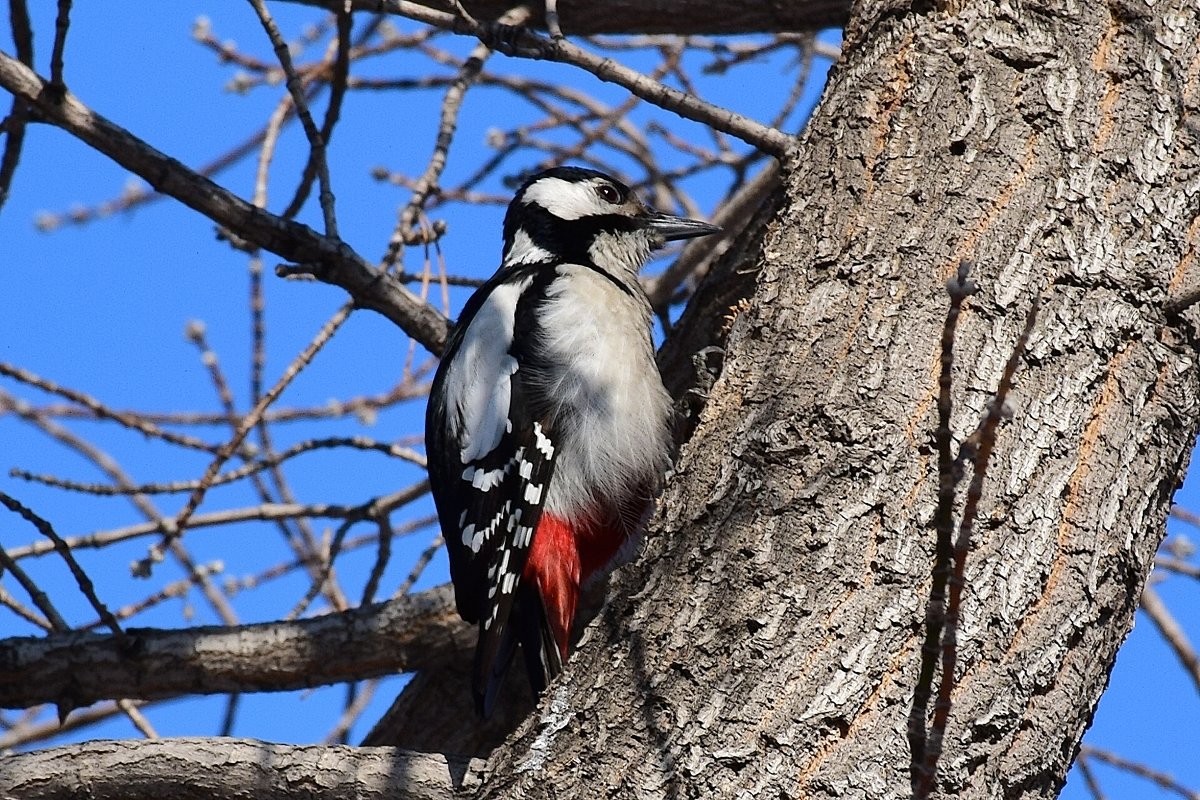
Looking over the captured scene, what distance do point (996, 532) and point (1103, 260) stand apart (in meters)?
0.53

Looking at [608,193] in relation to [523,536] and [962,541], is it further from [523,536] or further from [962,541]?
[962,541]

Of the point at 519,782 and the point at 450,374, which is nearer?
the point at 519,782

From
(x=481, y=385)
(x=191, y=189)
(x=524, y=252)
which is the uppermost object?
(x=524, y=252)

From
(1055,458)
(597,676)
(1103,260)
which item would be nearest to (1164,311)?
(1103,260)

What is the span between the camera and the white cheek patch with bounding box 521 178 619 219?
421 cm

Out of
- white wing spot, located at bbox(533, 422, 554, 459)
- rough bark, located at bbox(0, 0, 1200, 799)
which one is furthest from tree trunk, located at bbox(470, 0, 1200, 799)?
white wing spot, located at bbox(533, 422, 554, 459)

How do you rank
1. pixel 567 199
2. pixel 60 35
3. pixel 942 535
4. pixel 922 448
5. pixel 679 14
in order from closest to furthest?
pixel 942 535, pixel 922 448, pixel 60 35, pixel 679 14, pixel 567 199

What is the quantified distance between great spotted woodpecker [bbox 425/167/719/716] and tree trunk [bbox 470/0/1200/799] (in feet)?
3.66

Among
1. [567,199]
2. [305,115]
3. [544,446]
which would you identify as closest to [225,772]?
[544,446]

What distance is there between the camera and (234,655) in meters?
3.57

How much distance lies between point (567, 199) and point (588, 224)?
139 millimetres

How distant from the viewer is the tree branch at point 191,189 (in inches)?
135

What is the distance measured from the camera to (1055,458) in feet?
6.95

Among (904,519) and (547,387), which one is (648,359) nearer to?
(547,387)
